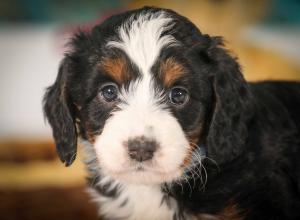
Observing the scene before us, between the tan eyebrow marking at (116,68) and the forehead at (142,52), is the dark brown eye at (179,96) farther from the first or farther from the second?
the tan eyebrow marking at (116,68)

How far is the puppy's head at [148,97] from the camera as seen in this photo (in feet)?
9.36

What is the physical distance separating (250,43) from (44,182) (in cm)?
242

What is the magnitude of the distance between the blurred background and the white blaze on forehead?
2.27 m

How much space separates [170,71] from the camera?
9.91 feet

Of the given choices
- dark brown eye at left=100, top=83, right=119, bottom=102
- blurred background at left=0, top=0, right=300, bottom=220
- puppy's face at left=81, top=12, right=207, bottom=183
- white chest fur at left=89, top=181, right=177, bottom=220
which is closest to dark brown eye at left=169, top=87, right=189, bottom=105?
puppy's face at left=81, top=12, right=207, bottom=183

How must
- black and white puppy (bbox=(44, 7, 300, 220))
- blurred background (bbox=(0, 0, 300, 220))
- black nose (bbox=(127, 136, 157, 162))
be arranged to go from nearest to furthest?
black nose (bbox=(127, 136, 157, 162)) → black and white puppy (bbox=(44, 7, 300, 220)) → blurred background (bbox=(0, 0, 300, 220))

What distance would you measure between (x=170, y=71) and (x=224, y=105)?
15.6 inches

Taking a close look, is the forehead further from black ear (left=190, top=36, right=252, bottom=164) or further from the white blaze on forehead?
black ear (left=190, top=36, right=252, bottom=164)

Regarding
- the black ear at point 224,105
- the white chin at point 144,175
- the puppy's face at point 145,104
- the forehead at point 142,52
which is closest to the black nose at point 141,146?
the puppy's face at point 145,104

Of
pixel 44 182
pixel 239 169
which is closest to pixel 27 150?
pixel 44 182

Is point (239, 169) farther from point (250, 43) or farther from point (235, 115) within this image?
point (250, 43)

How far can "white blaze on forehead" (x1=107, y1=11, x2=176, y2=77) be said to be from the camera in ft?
9.82

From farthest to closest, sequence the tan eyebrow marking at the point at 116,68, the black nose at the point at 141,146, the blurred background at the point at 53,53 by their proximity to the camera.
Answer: the blurred background at the point at 53,53 < the tan eyebrow marking at the point at 116,68 < the black nose at the point at 141,146

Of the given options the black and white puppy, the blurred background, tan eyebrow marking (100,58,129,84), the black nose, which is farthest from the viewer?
the blurred background
